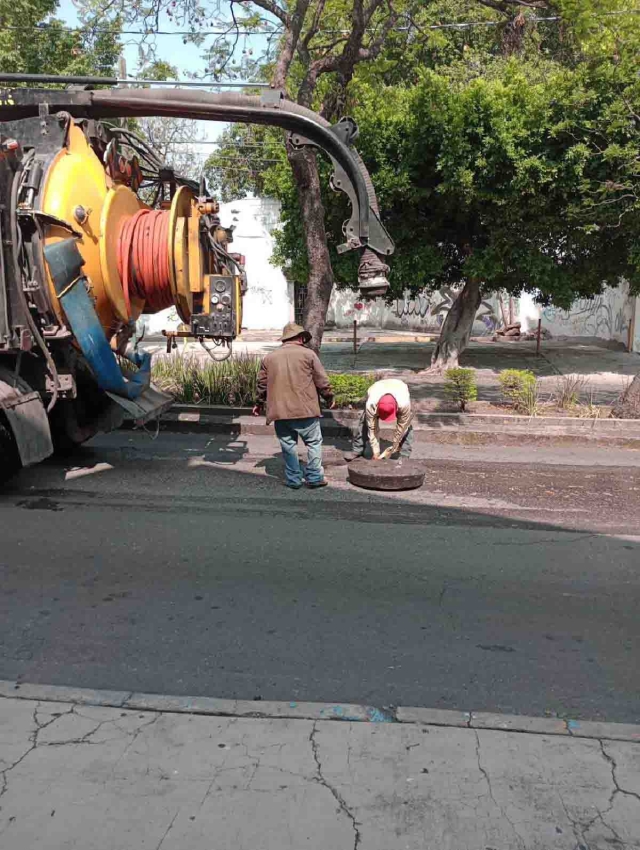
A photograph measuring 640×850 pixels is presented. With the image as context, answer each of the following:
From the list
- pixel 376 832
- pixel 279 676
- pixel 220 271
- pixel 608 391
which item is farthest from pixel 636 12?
pixel 376 832

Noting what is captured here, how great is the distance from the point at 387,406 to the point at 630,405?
15.9ft

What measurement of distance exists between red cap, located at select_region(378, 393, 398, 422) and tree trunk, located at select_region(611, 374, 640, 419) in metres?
4.54

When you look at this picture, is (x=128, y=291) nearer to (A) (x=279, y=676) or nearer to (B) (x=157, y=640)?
(B) (x=157, y=640)

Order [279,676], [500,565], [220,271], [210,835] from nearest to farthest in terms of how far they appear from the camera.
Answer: [210,835]
[279,676]
[500,565]
[220,271]

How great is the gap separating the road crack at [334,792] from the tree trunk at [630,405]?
28.3 feet

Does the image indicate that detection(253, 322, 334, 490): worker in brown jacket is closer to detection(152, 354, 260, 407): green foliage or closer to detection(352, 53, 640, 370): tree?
detection(152, 354, 260, 407): green foliage

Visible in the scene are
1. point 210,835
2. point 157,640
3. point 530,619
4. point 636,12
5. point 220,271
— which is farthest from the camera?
point 636,12

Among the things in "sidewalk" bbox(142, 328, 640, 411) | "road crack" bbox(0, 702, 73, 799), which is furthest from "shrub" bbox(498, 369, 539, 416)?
Result: "road crack" bbox(0, 702, 73, 799)

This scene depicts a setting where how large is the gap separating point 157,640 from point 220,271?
4.44 meters

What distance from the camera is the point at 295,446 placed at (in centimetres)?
747

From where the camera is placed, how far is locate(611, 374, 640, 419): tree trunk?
10.5m

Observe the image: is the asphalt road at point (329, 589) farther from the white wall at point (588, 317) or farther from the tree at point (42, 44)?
the white wall at point (588, 317)

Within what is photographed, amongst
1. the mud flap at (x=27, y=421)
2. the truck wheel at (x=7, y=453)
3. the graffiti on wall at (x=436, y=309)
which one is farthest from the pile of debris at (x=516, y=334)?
the mud flap at (x=27, y=421)

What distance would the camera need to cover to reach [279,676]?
3803 mm
